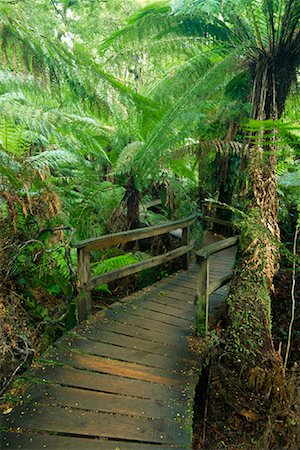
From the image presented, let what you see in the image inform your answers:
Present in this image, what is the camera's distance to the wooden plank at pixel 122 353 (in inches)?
100

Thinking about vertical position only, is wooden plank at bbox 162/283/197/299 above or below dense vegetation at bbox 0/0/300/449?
below

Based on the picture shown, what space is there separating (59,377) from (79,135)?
224 cm

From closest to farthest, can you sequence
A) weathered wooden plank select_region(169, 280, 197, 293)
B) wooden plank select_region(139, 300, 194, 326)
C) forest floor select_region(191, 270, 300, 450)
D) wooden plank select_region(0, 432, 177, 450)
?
wooden plank select_region(0, 432, 177, 450), forest floor select_region(191, 270, 300, 450), wooden plank select_region(139, 300, 194, 326), weathered wooden plank select_region(169, 280, 197, 293)

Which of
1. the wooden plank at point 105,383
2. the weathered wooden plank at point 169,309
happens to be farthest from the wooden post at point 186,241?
the wooden plank at point 105,383

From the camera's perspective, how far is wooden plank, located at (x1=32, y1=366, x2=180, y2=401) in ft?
7.18

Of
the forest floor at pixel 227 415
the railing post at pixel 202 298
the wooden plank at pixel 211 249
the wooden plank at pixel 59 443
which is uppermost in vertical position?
the wooden plank at pixel 211 249

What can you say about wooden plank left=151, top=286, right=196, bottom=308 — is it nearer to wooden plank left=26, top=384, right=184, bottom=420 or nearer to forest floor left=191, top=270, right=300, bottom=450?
forest floor left=191, top=270, right=300, bottom=450

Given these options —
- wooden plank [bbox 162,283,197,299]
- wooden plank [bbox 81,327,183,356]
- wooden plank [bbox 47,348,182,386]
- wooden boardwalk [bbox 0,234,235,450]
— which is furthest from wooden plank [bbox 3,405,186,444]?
wooden plank [bbox 162,283,197,299]

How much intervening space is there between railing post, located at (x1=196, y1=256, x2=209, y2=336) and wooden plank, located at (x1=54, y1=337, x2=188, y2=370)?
356mm

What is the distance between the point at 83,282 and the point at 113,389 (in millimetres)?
1067

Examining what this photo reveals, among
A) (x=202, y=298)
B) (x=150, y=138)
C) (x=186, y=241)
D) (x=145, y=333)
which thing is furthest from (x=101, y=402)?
(x=186, y=241)

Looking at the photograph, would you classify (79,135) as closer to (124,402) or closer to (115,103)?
(115,103)

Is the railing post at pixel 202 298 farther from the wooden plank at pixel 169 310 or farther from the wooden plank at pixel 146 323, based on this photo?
the wooden plank at pixel 169 310

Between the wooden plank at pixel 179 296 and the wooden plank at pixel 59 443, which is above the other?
the wooden plank at pixel 59 443
